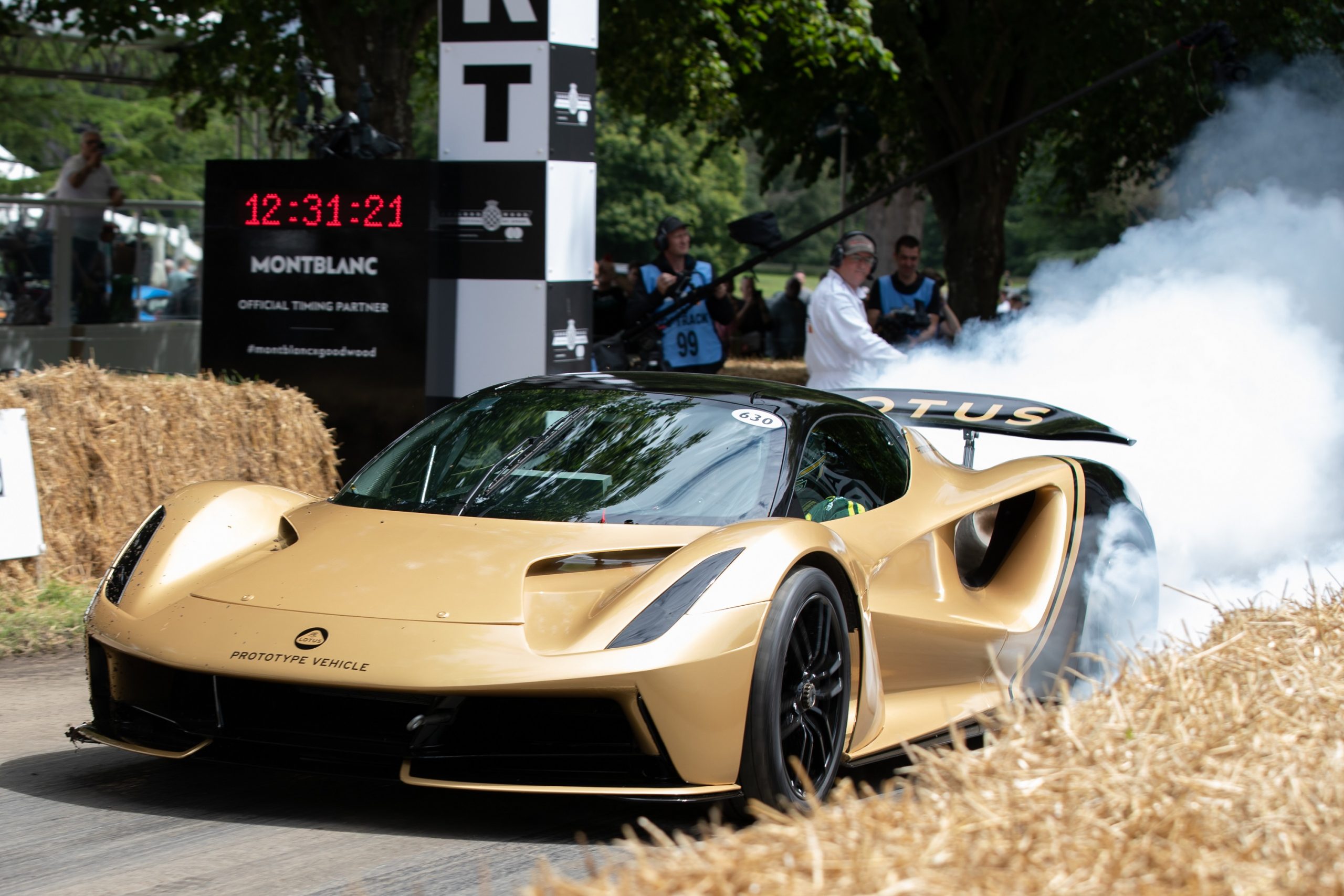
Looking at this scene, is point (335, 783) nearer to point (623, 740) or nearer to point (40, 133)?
point (623, 740)

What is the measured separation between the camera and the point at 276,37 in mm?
17859

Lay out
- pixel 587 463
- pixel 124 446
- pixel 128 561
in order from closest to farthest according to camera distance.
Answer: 1. pixel 128 561
2. pixel 587 463
3. pixel 124 446

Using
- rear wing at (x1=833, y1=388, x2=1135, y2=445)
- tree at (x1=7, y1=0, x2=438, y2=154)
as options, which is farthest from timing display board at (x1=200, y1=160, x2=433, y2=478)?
tree at (x1=7, y1=0, x2=438, y2=154)

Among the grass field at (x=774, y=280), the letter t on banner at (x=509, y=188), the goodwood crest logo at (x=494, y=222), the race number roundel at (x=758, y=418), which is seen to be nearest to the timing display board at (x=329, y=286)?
the letter t on banner at (x=509, y=188)

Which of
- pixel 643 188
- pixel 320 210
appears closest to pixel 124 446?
pixel 320 210

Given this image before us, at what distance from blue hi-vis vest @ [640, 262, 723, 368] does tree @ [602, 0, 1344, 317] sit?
6351mm

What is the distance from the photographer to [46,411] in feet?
24.2

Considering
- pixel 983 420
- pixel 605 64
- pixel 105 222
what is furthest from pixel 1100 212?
pixel 983 420

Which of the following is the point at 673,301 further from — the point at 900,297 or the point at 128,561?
the point at 128,561

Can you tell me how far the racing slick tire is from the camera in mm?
3934

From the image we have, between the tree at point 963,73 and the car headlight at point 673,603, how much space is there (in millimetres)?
13201

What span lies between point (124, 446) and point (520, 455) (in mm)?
3519

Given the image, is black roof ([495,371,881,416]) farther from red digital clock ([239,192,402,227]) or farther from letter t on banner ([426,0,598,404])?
red digital clock ([239,192,402,227])

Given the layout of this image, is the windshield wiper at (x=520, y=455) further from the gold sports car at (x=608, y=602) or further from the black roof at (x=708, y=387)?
the black roof at (x=708, y=387)
